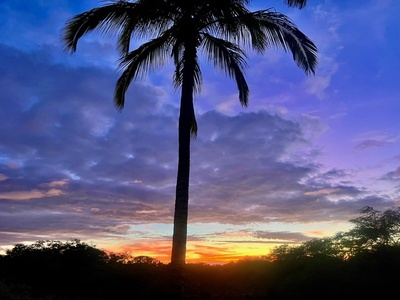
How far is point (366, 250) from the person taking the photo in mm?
20875

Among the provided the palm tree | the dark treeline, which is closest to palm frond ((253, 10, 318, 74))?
the palm tree

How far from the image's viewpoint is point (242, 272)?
23844 mm

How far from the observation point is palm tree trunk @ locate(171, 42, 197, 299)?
1216cm

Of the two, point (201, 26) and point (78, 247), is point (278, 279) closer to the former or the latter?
point (78, 247)

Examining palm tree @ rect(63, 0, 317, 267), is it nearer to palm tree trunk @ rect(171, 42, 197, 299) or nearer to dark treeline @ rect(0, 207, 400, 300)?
palm tree trunk @ rect(171, 42, 197, 299)

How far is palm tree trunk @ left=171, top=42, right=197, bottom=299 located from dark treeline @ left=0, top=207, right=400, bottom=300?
3.74m

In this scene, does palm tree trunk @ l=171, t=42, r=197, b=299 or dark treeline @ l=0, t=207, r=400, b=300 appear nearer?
palm tree trunk @ l=171, t=42, r=197, b=299

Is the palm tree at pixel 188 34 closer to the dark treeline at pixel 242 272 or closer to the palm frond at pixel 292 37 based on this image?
the palm frond at pixel 292 37

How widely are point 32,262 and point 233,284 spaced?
10198 millimetres

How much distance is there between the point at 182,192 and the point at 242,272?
1290 centimetres

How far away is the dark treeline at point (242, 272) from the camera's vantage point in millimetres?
16516

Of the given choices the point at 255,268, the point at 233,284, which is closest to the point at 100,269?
the point at 233,284

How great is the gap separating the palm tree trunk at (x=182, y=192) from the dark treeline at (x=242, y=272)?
374 cm

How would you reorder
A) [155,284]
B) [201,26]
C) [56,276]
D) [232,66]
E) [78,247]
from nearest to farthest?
[201,26] < [232,66] < [155,284] < [56,276] < [78,247]
